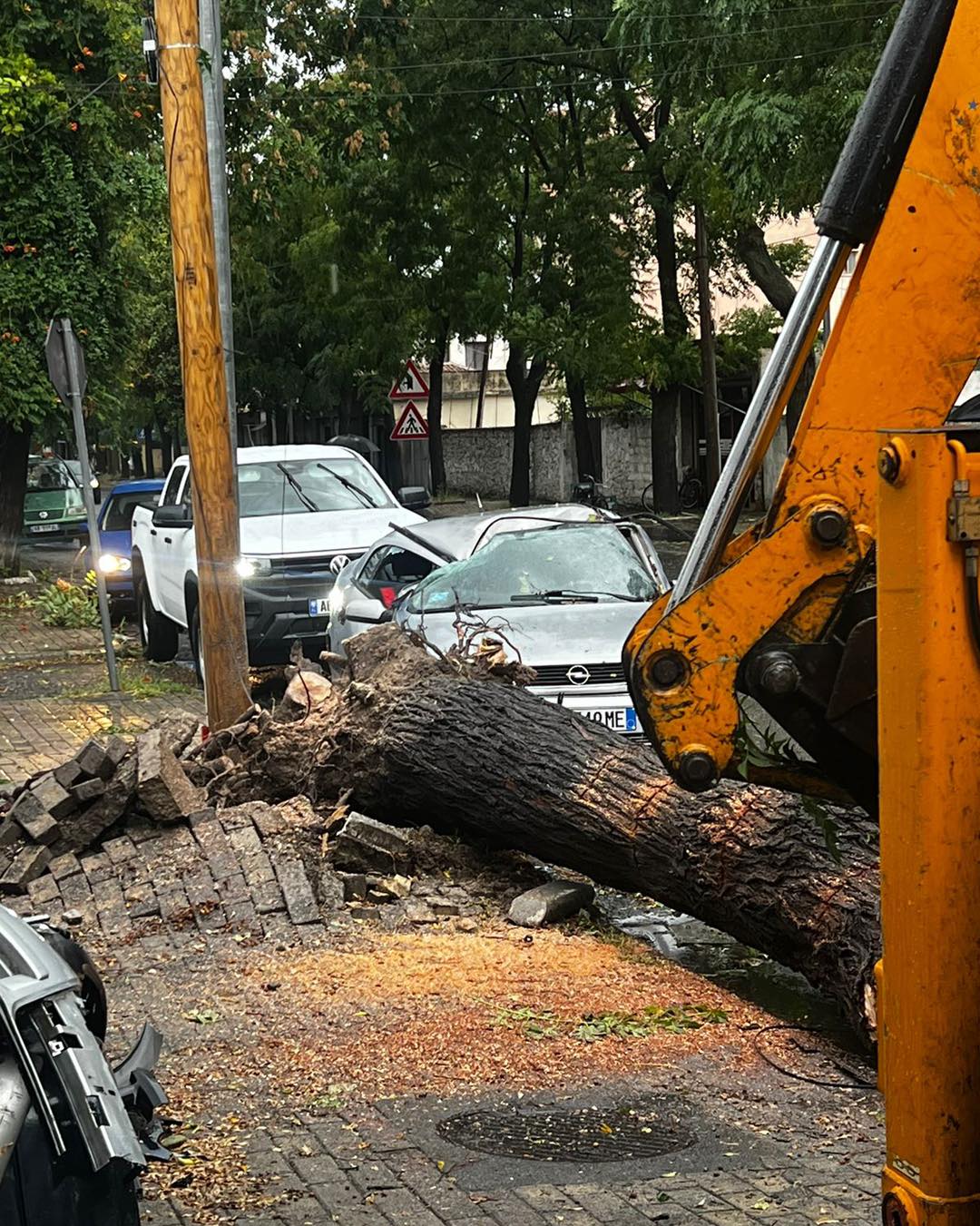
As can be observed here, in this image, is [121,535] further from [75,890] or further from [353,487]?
[75,890]

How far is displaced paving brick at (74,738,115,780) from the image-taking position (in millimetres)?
8773

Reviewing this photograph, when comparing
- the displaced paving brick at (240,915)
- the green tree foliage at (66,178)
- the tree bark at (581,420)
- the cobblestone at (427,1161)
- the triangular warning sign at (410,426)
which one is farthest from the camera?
the tree bark at (581,420)

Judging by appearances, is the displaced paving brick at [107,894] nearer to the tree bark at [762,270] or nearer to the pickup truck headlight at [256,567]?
the pickup truck headlight at [256,567]

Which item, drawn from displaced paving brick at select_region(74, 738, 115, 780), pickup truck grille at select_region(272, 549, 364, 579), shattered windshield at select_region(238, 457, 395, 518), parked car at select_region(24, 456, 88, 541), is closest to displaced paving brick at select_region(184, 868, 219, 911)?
displaced paving brick at select_region(74, 738, 115, 780)

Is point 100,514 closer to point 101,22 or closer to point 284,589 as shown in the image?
point 101,22

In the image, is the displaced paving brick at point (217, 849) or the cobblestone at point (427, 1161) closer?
the cobblestone at point (427, 1161)

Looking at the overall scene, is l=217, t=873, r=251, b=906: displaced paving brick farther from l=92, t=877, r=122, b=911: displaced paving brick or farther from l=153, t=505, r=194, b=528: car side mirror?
l=153, t=505, r=194, b=528: car side mirror

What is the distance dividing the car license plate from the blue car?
40.0 feet

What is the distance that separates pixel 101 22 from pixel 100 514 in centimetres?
732

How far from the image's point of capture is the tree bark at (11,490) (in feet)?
96.6

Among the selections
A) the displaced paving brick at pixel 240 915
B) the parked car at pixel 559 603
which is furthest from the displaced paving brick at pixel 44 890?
the parked car at pixel 559 603

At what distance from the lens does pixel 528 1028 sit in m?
6.33

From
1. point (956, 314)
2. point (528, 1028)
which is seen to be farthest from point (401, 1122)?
point (956, 314)

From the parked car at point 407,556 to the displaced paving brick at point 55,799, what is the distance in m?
3.96
